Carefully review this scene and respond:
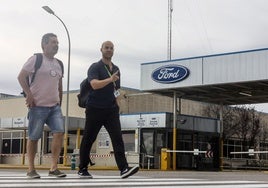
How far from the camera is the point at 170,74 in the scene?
96.8 feet

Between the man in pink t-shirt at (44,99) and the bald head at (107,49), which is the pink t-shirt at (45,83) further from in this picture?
the bald head at (107,49)

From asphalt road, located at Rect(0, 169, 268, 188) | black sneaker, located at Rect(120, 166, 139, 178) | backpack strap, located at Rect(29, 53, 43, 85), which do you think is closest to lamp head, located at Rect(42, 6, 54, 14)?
asphalt road, located at Rect(0, 169, 268, 188)

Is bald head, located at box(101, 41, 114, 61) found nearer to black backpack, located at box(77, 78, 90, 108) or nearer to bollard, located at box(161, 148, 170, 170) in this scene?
black backpack, located at box(77, 78, 90, 108)

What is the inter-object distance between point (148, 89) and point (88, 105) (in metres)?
22.8

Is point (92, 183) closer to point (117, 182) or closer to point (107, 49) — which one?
point (117, 182)

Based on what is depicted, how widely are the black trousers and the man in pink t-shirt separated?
0.38m

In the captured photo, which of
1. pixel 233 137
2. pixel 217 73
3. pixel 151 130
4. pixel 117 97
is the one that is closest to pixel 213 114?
pixel 233 137

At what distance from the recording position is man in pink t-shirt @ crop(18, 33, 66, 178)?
7418mm

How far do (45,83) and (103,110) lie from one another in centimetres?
91

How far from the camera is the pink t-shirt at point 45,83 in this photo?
24.7 ft

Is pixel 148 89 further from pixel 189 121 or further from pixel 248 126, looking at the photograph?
pixel 248 126

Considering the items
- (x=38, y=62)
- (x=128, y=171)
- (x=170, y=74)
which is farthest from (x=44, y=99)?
(x=170, y=74)

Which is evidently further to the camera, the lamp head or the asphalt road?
the lamp head

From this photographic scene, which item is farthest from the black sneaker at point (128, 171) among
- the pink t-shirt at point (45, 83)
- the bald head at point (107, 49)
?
the bald head at point (107, 49)
